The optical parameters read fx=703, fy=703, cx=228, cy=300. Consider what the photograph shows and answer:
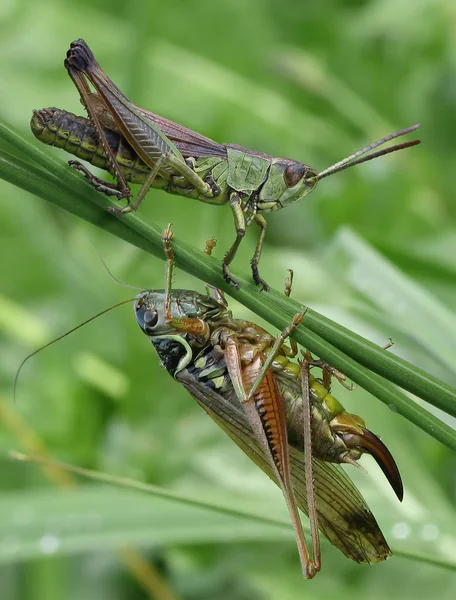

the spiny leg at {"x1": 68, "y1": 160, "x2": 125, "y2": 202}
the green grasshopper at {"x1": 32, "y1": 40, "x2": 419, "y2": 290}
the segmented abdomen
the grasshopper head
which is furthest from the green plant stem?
the grasshopper head

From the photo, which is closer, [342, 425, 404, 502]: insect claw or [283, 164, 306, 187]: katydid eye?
[342, 425, 404, 502]: insect claw

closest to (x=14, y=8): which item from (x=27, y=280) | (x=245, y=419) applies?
(x=27, y=280)

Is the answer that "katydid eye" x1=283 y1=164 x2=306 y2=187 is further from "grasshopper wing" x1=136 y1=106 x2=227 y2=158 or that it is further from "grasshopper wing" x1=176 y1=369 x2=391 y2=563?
"grasshopper wing" x1=176 y1=369 x2=391 y2=563

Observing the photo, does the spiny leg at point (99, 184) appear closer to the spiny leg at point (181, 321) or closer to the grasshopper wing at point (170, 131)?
the spiny leg at point (181, 321)

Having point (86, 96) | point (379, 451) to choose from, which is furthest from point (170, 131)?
point (379, 451)

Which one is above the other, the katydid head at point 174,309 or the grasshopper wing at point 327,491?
the katydid head at point 174,309

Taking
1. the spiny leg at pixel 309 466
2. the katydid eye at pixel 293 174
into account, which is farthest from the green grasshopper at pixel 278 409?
the katydid eye at pixel 293 174

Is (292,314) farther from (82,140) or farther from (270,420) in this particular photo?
(82,140)

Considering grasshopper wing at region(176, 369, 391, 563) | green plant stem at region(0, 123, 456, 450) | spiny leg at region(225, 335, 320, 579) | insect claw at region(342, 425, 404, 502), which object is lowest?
grasshopper wing at region(176, 369, 391, 563)

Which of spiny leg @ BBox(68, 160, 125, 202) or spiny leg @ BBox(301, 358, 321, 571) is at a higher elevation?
spiny leg @ BBox(68, 160, 125, 202)
